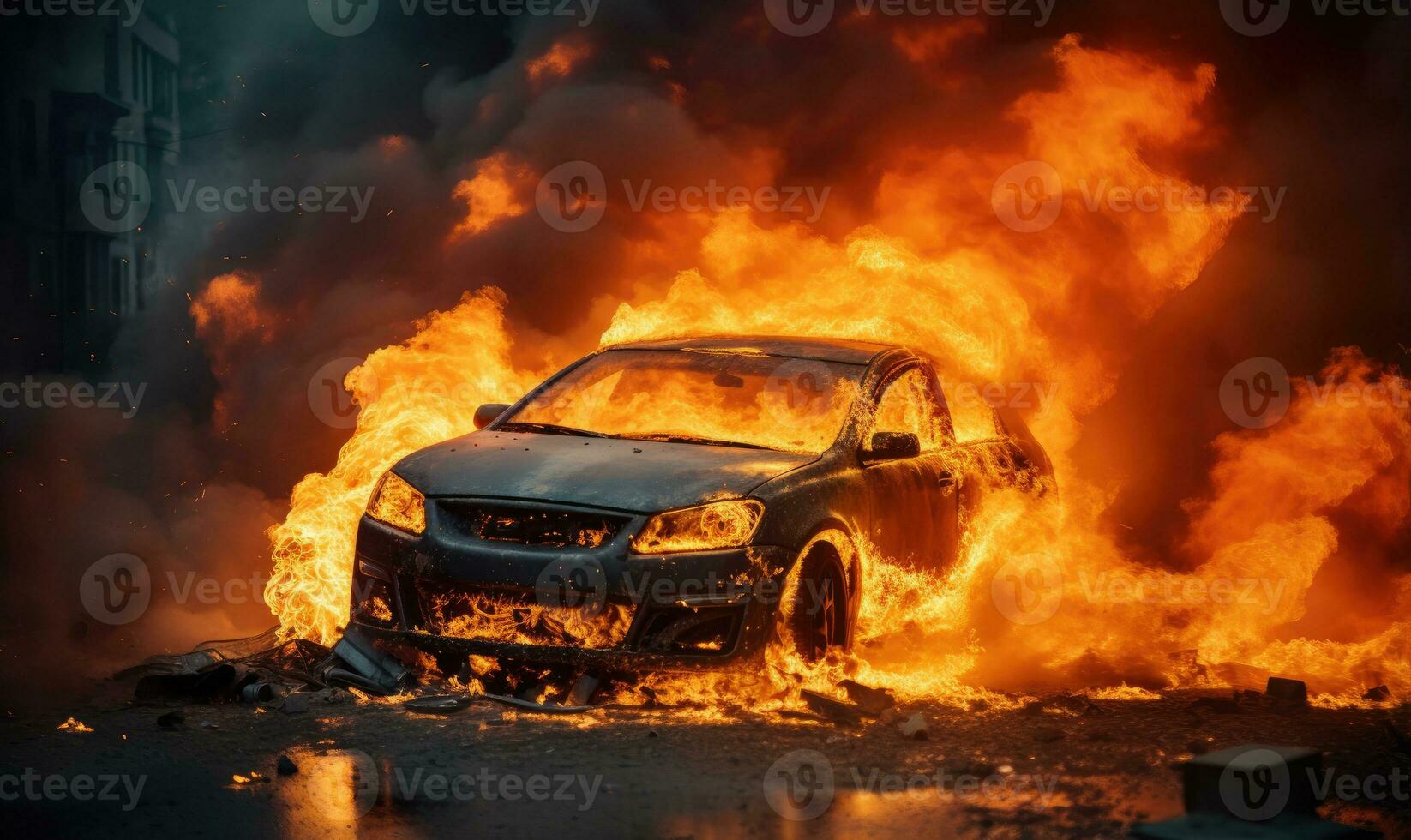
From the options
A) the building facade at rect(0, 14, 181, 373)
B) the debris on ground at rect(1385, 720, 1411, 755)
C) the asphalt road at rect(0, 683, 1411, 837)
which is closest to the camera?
the asphalt road at rect(0, 683, 1411, 837)

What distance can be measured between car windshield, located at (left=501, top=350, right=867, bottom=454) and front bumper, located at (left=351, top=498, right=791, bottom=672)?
110 cm

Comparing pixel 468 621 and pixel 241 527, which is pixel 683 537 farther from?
pixel 241 527

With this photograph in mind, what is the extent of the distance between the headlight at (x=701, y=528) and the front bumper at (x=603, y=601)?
A: 0.17 feet

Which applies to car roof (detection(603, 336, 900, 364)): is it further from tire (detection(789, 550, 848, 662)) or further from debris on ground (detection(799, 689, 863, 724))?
debris on ground (detection(799, 689, 863, 724))

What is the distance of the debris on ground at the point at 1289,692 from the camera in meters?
6.82

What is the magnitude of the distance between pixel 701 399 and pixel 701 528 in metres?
1.65

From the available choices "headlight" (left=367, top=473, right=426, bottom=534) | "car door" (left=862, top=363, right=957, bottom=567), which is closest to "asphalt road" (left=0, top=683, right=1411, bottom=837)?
"headlight" (left=367, top=473, right=426, bottom=534)

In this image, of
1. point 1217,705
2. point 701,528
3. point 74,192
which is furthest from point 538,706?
point 74,192

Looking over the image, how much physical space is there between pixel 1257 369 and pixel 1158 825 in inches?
364

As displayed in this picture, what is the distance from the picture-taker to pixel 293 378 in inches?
504

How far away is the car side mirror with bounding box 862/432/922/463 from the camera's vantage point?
7270mm

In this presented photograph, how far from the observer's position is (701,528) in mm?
6367

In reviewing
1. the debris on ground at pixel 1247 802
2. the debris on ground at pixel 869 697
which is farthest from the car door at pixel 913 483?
the debris on ground at pixel 1247 802

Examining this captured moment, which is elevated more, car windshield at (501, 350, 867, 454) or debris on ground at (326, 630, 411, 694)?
car windshield at (501, 350, 867, 454)
